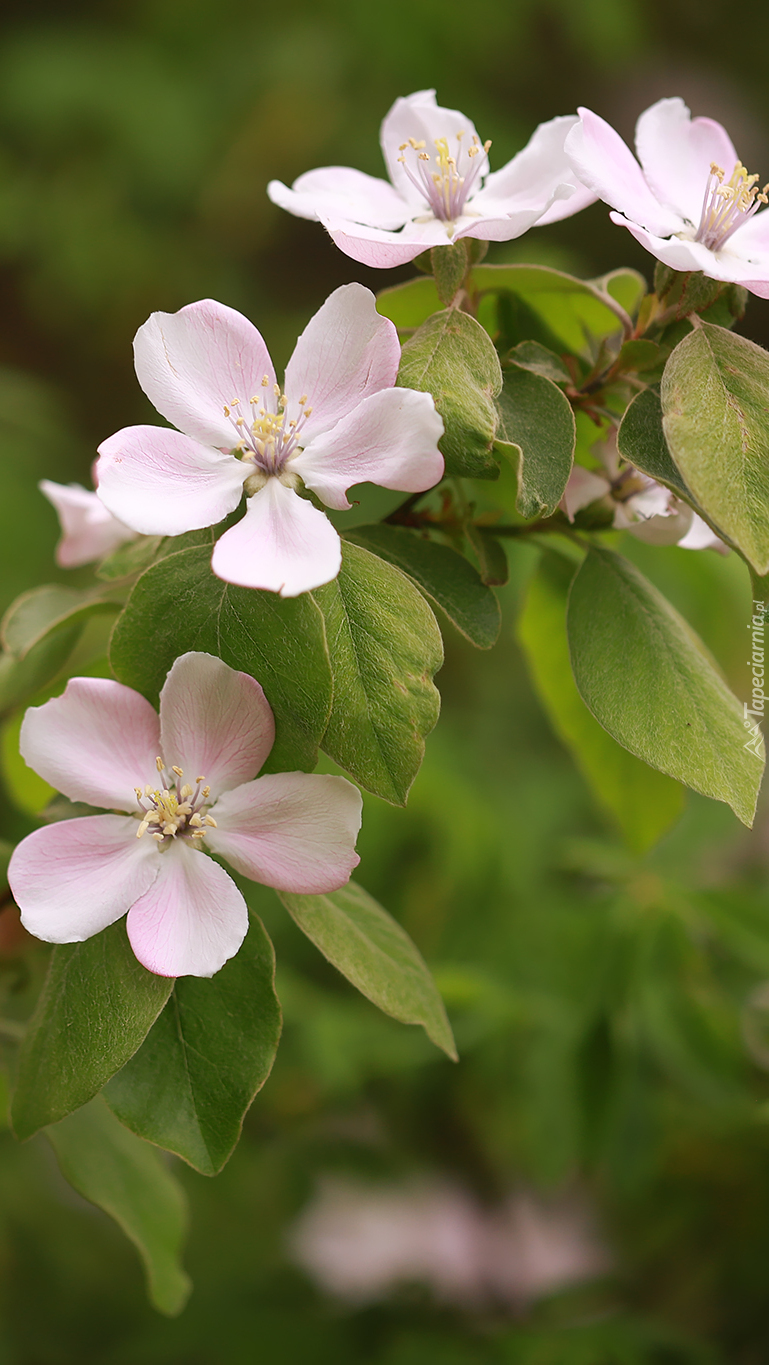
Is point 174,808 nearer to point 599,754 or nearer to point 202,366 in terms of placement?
point 202,366

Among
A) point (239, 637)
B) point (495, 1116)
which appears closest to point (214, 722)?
point (239, 637)

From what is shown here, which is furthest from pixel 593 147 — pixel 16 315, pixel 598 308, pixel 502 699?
pixel 16 315

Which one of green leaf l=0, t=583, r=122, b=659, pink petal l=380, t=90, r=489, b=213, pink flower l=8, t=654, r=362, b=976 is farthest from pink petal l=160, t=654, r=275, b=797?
pink petal l=380, t=90, r=489, b=213

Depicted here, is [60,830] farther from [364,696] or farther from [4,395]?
[4,395]

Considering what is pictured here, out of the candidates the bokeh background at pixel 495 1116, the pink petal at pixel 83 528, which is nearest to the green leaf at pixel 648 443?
the pink petal at pixel 83 528

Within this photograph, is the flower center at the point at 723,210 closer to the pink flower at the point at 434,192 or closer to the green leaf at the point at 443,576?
the pink flower at the point at 434,192

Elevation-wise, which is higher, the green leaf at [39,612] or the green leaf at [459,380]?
the green leaf at [459,380]
